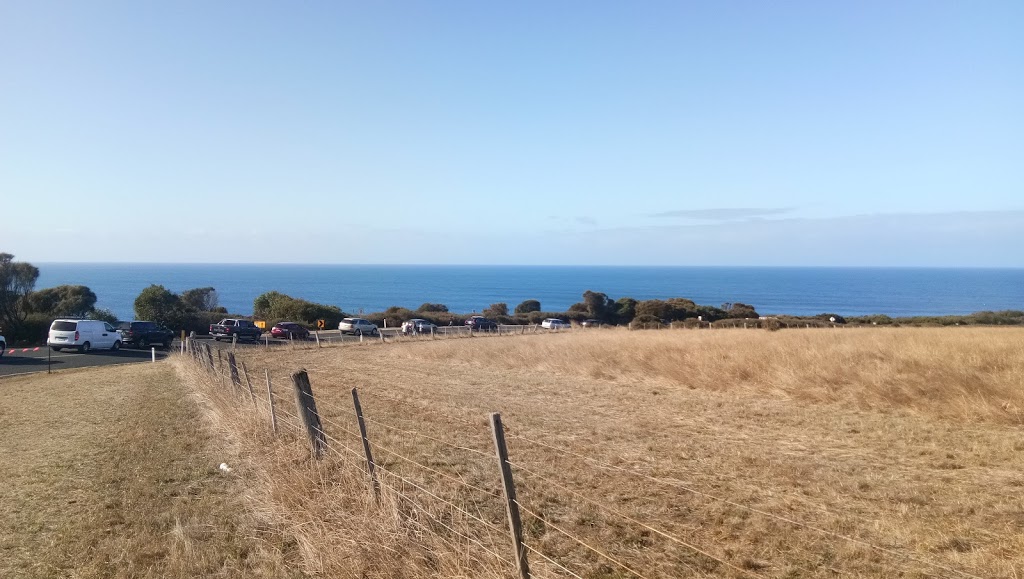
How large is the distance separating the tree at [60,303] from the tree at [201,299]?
1099 cm

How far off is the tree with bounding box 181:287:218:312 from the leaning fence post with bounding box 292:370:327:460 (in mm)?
66386

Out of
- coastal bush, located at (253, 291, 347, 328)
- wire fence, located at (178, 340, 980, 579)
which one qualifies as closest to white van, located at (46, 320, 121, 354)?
coastal bush, located at (253, 291, 347, 328)

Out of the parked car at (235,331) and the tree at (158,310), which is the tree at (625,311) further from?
the tree at (158,310)

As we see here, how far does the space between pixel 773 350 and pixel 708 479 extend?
11.3 m

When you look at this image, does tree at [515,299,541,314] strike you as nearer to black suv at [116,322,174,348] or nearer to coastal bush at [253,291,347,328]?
coastal bush at [253,291,347,328]

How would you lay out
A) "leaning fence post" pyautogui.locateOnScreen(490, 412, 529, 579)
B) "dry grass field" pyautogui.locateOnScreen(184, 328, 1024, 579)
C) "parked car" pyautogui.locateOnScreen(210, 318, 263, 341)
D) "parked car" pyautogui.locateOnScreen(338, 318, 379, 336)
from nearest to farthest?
"leaning fence post" pyautogui.locateOnScreen(490, 412, 529, 579), "dry grass field" pyautogui.locateOnScreen(184, 328, 1024, 579), "parked car" pyautogui.locateOnScreen(210, 318, 263, 341), "parked car" pyautogui.locateOnScreen(338, 318, 379, 336)

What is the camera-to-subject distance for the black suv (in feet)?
128

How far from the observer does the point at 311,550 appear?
5570 millimetres

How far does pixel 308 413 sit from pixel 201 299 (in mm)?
70868

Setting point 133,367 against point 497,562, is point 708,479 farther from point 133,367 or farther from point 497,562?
point 133,367

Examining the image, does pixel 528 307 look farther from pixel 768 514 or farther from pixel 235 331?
pixel 768 514

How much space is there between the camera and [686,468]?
322 inches

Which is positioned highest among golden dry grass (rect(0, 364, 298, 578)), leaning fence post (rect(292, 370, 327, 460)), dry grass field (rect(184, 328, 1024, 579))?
leaning fence post (rect(292, 370, 327, 460))

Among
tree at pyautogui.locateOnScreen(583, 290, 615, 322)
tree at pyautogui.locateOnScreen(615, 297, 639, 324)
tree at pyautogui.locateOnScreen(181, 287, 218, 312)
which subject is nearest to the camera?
tree at pyautogui.locateOnScreen(181, 287, 218, 312)
